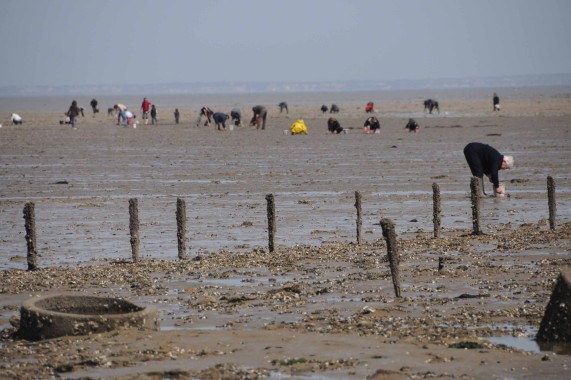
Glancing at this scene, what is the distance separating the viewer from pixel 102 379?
10781mm

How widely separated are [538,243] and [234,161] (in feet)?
69.4

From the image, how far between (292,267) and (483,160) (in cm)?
1010

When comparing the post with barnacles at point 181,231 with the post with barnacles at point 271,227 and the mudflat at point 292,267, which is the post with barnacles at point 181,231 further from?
the post with barnacles at point 271,227

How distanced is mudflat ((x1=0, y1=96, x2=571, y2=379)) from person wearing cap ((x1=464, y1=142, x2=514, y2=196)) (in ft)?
2.92

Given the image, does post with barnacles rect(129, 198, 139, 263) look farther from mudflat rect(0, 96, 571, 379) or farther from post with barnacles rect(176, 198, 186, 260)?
post with barnacles rect(176, 198, 186, 260)

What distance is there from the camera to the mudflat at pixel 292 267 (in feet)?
37.8

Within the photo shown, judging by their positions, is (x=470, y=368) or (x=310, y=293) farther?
(x=310, y=293)

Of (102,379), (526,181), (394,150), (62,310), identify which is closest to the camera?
(102,379)

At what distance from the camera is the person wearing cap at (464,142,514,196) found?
26.1 metres

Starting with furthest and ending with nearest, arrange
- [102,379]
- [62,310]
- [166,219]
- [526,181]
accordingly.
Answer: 1. [526,181]
2. [166,219]
3. [62,310]
4. [102,379]

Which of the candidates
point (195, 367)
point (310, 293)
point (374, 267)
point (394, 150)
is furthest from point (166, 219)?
point (394, 150)

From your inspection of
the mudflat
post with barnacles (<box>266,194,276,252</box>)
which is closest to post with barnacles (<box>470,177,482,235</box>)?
the mudflat

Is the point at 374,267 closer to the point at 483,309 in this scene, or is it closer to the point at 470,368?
the point at 483,309

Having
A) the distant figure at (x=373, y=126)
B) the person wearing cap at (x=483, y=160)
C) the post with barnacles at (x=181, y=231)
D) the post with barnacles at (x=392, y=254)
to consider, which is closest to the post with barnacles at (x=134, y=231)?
the post with barnacles at (x=181, y=231)
